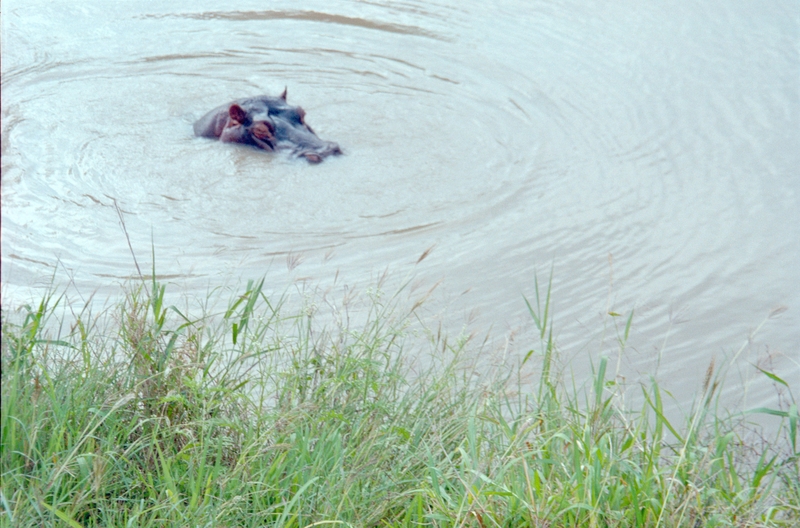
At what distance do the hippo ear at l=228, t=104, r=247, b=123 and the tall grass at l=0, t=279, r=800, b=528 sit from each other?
134 inches

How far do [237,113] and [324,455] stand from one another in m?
4.18

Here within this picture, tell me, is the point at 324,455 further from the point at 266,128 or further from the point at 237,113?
the point at 237,113

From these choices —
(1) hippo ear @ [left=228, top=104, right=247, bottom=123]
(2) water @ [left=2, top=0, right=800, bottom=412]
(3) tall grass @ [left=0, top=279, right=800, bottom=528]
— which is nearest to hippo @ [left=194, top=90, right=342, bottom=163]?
(1) hippo ear @ [left=228, top=104, right=247, bottom=123]

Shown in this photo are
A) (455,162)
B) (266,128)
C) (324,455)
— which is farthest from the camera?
(266,128)

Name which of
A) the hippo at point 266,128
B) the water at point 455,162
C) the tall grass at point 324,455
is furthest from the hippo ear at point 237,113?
the tall grass at point 324,455

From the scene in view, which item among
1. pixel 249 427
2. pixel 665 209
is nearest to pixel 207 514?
pixel 249 427

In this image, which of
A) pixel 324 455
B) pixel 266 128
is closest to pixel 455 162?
pixel 266 128

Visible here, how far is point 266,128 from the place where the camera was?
6133 millimetres

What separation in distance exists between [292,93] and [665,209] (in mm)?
3394

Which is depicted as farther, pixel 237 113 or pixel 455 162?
pixel 237 113

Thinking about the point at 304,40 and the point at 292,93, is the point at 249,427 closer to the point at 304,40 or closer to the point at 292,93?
the point at 292,93

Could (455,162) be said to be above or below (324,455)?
above

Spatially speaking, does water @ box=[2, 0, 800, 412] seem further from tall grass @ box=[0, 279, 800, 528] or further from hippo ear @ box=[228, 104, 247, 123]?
tall grass @ box=[0, 279, 800, 528]

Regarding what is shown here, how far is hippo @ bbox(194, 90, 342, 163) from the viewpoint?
6.08 meters
